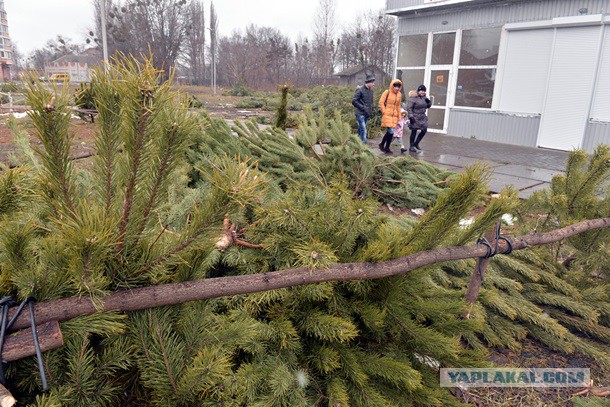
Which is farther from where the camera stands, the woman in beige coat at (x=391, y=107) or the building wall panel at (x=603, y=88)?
the building wall panel at (x=603, y=88)

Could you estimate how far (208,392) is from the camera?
1332mm

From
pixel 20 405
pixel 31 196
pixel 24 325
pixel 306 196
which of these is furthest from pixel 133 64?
pixel 306 196

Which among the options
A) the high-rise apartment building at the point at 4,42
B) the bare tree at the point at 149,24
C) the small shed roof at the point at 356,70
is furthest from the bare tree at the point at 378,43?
the high-rise apartment building at the point at 4,42

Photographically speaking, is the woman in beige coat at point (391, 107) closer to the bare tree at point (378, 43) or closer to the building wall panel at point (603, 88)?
the building wall panel at point (603, 88)

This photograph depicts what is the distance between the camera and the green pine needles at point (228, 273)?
1049 mm

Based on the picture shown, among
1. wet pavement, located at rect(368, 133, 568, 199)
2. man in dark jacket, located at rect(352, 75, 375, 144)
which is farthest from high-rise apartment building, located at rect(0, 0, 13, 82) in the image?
wet pavement, located at rect(368, 133, 568, 199)

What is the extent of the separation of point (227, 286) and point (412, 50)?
1604 centimetres

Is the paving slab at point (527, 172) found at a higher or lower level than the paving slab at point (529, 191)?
higher

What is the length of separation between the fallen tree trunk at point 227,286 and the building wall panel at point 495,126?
12476 millimetres

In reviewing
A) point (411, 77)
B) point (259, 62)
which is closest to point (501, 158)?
point (411, 77)

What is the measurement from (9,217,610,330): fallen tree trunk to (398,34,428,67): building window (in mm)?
14820

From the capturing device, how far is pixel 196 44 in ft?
188

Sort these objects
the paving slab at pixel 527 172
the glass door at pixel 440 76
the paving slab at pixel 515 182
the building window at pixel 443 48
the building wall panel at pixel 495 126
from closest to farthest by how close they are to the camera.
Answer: the paving slab at pixel 515 182, the paving slab at pixel 527 172, the building wall panel at pixel 495 126, the building window at pixel 443 48, the glass door at pixel 440 76

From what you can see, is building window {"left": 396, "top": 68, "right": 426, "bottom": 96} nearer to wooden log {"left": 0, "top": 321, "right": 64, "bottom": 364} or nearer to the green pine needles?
the green pine needles
